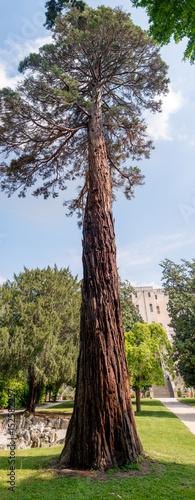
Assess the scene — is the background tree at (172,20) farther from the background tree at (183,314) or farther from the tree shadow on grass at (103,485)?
the background tree at (183,314)

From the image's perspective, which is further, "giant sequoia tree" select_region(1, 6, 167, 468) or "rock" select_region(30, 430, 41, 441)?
"rock" select_region(30, 430, 41, 441)

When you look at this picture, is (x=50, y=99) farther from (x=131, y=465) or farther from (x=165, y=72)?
(x=131, y=465)

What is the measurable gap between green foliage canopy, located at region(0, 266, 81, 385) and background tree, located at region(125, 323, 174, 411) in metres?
3.71

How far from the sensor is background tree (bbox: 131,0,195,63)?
3.32 metres

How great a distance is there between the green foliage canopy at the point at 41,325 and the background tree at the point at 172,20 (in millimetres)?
15554

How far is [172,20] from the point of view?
3502 mm

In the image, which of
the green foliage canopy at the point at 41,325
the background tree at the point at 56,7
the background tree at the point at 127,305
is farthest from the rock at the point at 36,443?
the background tree at the point at 127,305

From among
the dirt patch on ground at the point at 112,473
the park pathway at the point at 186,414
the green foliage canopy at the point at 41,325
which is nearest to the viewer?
the dirt patch on ground at the point at 112,473

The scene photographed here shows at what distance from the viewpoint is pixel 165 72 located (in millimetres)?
8359

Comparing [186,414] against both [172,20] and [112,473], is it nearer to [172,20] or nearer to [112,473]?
[112,473]

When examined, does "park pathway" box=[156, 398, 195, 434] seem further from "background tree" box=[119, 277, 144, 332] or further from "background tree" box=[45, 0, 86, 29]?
"background tree" box=[45, 0, 86, 29]

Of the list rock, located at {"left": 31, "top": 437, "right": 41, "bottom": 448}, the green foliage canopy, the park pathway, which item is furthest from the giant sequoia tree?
the green foliage canopy

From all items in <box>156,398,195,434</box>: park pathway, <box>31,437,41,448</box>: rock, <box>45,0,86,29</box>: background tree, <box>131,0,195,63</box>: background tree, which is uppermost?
<box>45,0,86,29</box>: background tree

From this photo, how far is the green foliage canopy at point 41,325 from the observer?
15.9 m
